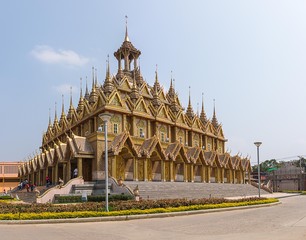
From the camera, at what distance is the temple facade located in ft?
113

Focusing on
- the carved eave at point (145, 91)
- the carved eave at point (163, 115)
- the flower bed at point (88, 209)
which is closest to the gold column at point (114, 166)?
the carved eave at point (163, 115)

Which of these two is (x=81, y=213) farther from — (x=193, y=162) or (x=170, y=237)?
(x=193, y=162)

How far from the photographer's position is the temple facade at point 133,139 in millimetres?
34406

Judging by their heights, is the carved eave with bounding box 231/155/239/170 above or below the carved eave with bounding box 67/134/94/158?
below

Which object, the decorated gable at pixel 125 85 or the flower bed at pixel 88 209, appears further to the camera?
the decorated gable at pixel 125 85

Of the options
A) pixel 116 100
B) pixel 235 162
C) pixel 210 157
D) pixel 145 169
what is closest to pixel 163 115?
pixel 116 100

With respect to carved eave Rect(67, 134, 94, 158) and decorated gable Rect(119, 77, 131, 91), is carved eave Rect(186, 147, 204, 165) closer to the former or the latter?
decorated gable Rect(119, 77, 131, 91)

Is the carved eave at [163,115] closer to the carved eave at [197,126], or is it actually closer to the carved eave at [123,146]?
the carved eave at [197,126]

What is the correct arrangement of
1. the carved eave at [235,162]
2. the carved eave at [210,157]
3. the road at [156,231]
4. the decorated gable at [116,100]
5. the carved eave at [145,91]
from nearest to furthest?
1. the road at [156,231]
2. the decorated gable at [116,100]
3. the carved eave at [145,91]
4. the carved eave at [210,157]
5. the carved eave at [235,162]

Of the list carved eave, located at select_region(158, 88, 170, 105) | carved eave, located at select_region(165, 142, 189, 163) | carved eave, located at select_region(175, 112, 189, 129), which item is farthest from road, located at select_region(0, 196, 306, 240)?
carved eave, located at select_region(158, 88, 170, 105)

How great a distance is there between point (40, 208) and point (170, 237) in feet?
27.0

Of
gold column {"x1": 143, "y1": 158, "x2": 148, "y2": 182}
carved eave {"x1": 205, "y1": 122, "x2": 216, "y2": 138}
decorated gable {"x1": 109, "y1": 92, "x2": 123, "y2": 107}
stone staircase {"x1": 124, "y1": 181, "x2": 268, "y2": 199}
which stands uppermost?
decorated gable {"x1": 109, "y1": 92, "x2": 123, "y2": 107}

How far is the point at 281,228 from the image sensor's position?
13.1 metres

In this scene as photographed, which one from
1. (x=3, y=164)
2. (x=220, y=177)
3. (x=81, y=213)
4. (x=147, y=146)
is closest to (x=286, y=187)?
(x=220, y=177)
